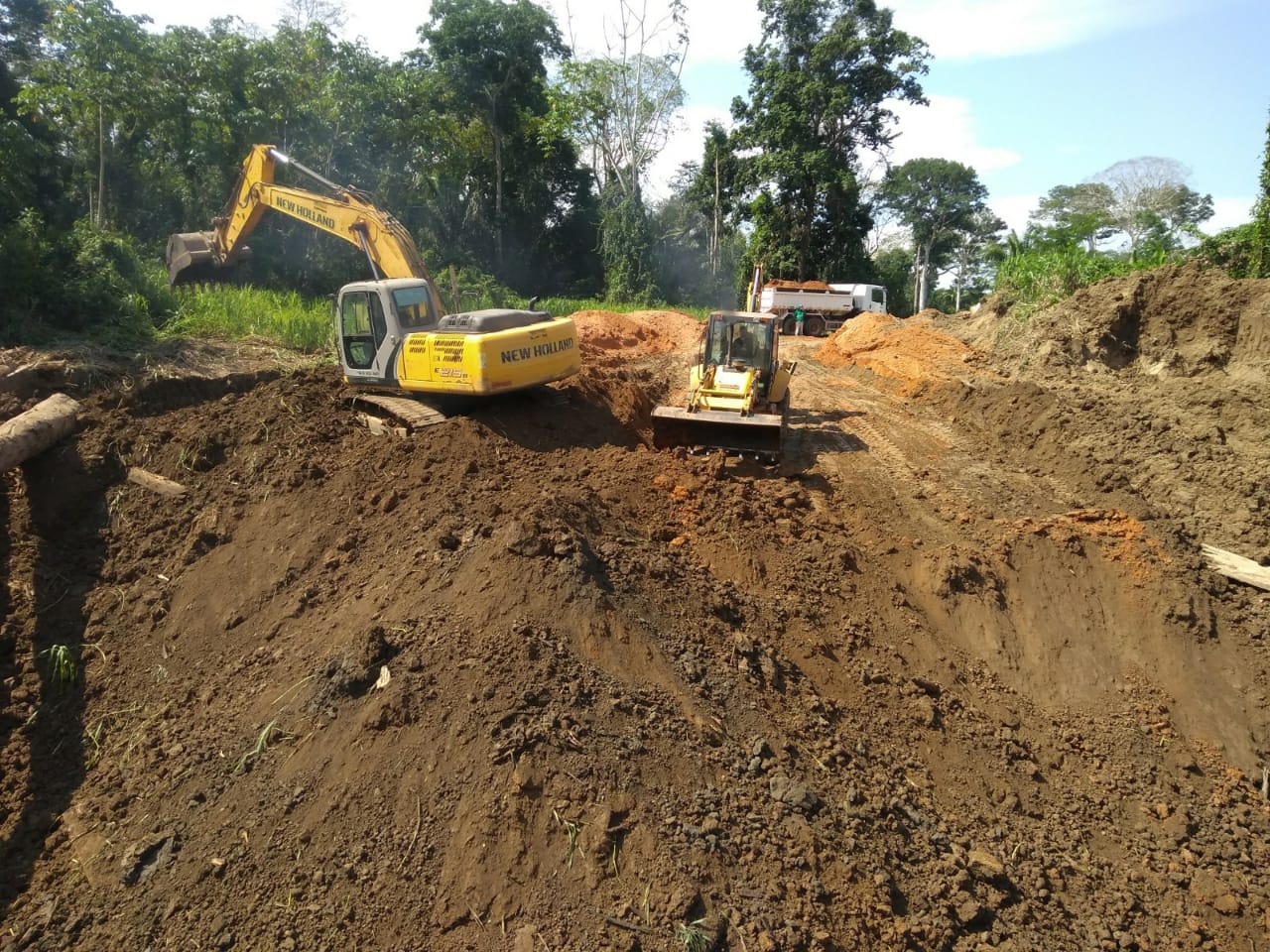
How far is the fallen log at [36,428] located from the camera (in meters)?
7.64

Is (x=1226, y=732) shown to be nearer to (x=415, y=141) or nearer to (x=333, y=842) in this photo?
(x=333, y=842)

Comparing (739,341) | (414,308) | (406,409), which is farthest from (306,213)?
(739,341)

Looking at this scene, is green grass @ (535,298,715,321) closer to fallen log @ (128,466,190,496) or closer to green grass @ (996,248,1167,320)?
green grass @ (996,248,1167,320)

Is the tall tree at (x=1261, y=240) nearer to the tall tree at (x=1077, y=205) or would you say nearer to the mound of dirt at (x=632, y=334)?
the mound of dirt at (x=632, y=334)

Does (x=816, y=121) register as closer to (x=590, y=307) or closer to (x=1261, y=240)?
(x=590, y=307)

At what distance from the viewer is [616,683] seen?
495 cm

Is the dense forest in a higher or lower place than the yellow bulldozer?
higher

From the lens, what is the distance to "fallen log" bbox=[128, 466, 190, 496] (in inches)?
314

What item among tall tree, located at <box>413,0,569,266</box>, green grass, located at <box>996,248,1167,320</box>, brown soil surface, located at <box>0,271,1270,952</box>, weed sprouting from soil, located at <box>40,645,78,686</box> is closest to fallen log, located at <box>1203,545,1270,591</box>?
brown soil surface, located at <box>0,271,1270,952</box>

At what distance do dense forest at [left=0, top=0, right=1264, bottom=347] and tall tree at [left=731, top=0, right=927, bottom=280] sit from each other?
0.09m

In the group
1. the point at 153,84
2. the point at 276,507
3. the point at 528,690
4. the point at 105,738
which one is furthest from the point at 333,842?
the point at 153,84

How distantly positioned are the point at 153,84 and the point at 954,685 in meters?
21.4

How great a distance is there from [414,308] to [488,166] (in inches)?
1111

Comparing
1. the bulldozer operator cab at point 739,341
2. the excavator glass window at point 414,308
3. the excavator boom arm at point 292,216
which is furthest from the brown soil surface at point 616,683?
the excavator boom arm at point 292,216
